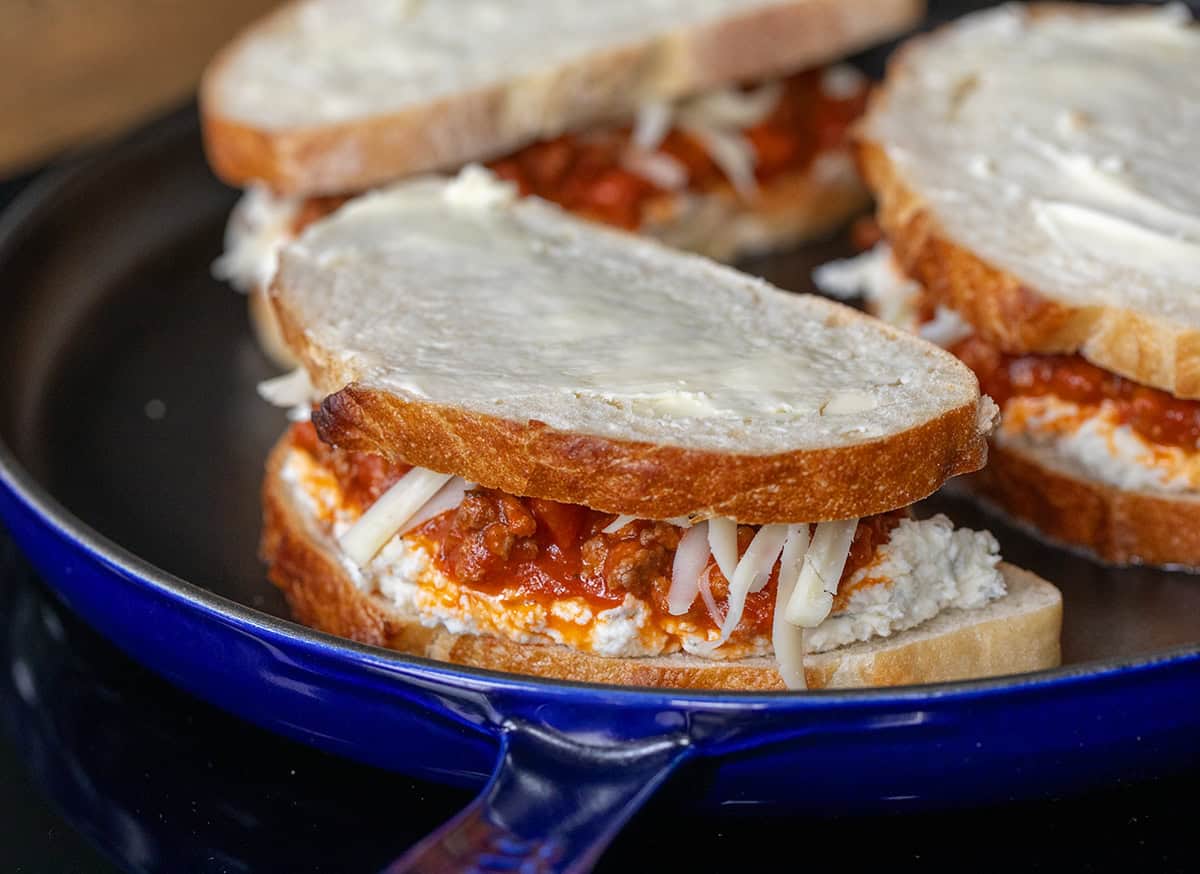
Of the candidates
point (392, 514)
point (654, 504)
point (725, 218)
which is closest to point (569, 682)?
point (654, 504)

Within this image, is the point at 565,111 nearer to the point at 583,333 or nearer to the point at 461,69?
Result: the point at 461,69

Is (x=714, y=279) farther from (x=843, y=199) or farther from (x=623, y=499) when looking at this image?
(x=843, y=199)

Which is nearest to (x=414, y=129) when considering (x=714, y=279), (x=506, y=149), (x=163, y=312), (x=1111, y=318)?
(x=506, y=149)

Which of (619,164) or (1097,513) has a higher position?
(619,164)

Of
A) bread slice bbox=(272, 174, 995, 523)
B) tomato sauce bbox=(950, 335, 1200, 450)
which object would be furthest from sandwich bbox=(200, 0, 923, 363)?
tomato sauce bbox=(950, 335, 1200, 450)

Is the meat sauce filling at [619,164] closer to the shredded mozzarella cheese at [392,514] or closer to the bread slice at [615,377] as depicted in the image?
the bread slice at [615,377]

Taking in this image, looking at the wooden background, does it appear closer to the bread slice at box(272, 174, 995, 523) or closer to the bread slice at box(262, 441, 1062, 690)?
the bread slice at box(272, 174, 995, 523)
